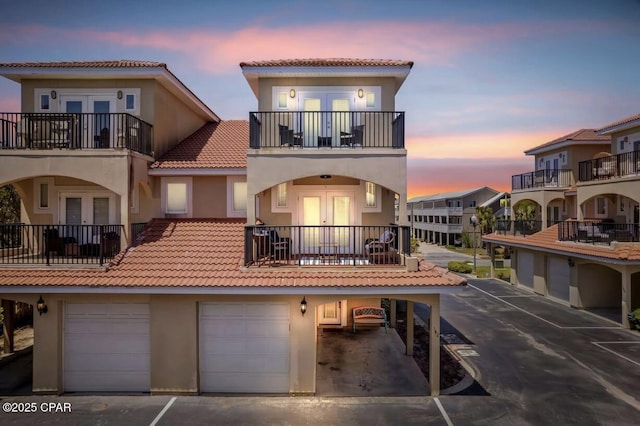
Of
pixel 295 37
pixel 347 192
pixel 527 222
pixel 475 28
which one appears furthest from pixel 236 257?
pixel 527 222

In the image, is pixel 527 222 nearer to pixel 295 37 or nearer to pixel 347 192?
pixel 347 192

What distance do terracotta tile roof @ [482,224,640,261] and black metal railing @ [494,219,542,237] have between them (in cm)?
49

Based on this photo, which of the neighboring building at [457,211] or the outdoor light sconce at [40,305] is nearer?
the outdoor light sconce at [40,305]

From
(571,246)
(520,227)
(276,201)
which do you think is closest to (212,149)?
(276,201)

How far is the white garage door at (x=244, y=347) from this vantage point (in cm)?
1144

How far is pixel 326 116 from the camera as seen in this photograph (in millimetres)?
14469

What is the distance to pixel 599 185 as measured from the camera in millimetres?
21359

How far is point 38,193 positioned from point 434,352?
1605cm

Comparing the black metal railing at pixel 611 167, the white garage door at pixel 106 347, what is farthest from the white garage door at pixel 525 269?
the white garage door at pixel 106 347

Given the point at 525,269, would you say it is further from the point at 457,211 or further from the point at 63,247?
the point at 457,211

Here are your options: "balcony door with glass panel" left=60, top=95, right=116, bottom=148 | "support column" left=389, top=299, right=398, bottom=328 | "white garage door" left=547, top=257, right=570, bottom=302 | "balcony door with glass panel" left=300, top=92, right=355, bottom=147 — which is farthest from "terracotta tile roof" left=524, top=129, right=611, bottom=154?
"balcony door with glass panel" left=60, top=95, right=116, bottom=148

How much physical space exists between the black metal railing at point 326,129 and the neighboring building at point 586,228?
1347 cm

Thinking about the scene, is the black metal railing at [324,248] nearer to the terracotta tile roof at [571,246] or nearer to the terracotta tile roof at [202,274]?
the terracotta tile roof at [202,274]

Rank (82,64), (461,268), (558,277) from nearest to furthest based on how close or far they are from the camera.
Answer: (82,64), (558,277), (461,268)
